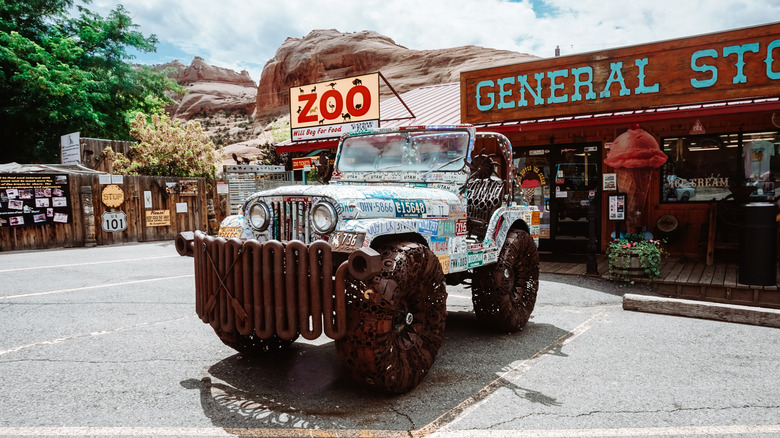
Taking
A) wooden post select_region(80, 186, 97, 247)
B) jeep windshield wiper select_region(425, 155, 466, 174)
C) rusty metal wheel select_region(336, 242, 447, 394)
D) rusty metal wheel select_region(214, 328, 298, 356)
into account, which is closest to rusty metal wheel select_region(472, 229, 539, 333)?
jeep windshield wiper select_region(425, 155, 466, 174)

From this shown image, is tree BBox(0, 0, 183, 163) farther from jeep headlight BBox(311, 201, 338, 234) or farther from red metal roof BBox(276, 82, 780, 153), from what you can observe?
jeep headlight BBox(311, 201, 338, 234)

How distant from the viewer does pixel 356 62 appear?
50.8 meters

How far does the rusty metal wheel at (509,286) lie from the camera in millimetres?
4918

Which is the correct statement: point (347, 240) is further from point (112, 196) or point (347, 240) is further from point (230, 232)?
point (112, 196)

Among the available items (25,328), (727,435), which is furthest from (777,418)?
(25,328)

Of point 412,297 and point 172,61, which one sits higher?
point 172,61

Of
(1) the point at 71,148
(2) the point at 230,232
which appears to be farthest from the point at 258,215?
(1) the point at 71,148

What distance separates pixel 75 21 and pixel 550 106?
2388 centimetres

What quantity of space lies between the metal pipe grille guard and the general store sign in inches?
307

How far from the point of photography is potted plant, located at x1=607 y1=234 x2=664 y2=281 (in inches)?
299

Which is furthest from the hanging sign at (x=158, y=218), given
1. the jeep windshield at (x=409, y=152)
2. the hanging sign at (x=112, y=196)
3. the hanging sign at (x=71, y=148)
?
the jeep windshield at (x=409, y=152)

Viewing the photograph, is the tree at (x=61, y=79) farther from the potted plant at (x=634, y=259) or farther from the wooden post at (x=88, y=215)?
the potted plant at (x=634, y=259)

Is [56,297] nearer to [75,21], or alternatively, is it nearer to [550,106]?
[550,106]

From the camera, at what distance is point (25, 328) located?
5223mm
